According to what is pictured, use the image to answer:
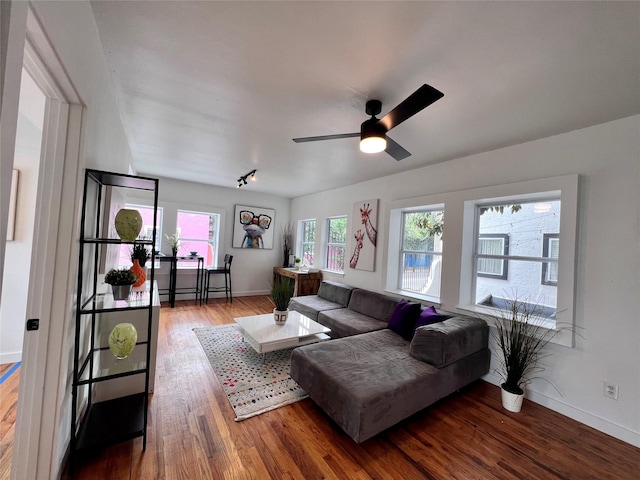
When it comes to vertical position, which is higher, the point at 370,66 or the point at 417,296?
the point at 370,66

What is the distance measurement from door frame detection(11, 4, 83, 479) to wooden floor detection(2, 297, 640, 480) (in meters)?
0.38

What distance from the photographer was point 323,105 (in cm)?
203

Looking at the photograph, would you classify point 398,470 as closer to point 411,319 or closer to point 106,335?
point 411,319

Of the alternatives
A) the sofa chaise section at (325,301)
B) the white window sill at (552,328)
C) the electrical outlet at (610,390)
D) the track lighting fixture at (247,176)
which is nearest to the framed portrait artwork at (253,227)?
the track lighting fixture at (247,176)

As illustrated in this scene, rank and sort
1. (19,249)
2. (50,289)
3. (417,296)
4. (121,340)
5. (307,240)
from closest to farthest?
1. (50,289)
2. (121,340)
3. (19,249)
4. (417,296)
5. (307,240)

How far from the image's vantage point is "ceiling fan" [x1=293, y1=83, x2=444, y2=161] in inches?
55.1

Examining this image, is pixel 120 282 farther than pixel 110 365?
No

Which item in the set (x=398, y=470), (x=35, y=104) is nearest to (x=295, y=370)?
(x=398, y=470)

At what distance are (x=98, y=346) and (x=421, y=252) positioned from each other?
3.62 m

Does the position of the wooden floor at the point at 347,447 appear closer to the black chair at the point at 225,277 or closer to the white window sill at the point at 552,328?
the white window sill at the point at 552,328

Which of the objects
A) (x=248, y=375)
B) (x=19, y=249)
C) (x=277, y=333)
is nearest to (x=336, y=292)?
(x=277, y=333)

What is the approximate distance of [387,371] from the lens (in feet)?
6.52

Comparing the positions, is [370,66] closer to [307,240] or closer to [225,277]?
[307,240]

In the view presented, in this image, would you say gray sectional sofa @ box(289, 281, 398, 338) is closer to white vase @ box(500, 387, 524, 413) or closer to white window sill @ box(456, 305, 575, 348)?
white window sill @ box(456, 305, 575, 348)
